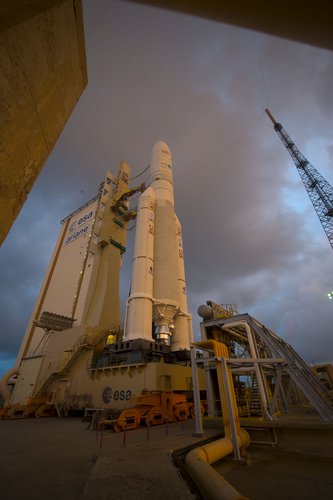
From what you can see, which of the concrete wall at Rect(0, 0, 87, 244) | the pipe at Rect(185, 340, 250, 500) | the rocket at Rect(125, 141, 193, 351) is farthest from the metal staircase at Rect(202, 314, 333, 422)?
the concrete wall at Rect(0, 0, 87, 244)

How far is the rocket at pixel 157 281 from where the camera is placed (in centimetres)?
1862

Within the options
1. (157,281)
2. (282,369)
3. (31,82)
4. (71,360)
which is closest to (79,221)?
(157,281)

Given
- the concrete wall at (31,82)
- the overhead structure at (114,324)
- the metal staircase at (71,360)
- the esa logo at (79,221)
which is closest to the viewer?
the concrete wall at (31,82)

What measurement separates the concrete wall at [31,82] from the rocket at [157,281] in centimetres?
1692

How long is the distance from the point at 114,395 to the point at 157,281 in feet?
30.3

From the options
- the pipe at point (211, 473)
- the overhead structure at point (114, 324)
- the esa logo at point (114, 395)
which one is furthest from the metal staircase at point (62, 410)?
the pipe at point (211, 473)

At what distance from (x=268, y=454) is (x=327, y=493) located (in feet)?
12.0

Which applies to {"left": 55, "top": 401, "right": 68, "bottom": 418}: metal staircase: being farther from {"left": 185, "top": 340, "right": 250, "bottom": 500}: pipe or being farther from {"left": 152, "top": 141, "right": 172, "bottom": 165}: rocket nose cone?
{"left": 152, "top": 141, "right": 172, "bottom": 165}: rocket nose cone

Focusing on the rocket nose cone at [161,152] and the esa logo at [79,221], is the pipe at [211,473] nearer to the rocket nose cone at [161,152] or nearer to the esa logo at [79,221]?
the rocket nose cone at [161,152]

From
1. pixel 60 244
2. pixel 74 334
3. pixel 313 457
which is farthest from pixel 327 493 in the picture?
pixel 60 244

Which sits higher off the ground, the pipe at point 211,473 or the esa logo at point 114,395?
the esa logo at point 114,395

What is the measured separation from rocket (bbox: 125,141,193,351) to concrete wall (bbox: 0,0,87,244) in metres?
16.9

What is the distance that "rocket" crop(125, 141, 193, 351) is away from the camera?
1862 cm

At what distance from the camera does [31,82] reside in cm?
210
